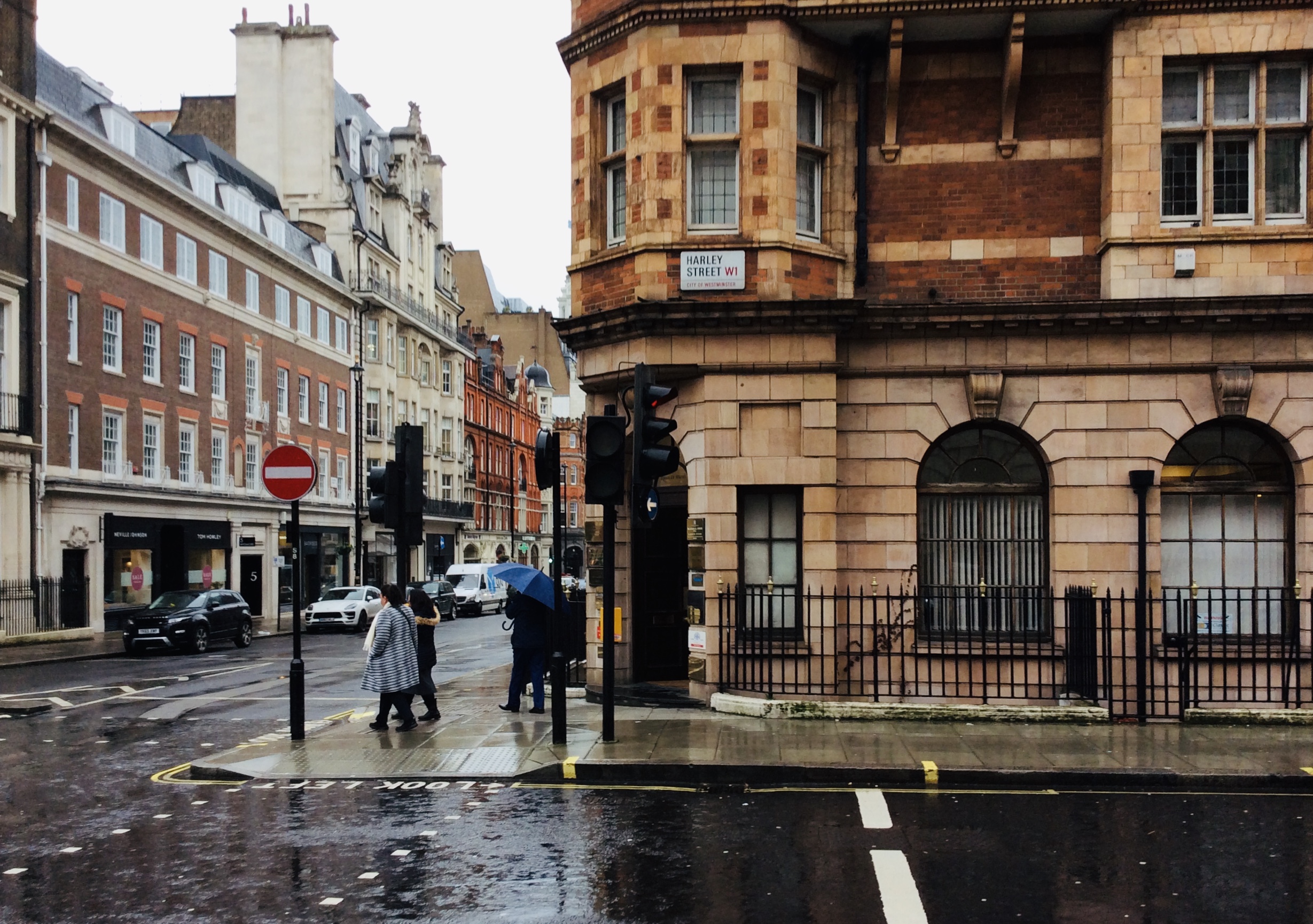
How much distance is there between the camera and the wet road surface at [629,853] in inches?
280

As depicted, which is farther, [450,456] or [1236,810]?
[450,456]

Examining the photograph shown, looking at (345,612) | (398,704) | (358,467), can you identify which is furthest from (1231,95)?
(358,467)

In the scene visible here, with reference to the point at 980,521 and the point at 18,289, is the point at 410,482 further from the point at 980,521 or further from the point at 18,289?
the point at 18,289

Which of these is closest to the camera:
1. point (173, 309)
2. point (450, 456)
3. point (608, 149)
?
point (608, 149)

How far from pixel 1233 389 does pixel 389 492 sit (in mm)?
10059

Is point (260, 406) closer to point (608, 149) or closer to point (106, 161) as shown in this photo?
point (106, 161)

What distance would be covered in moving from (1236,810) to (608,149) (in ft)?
35.6

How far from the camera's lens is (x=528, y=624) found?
14523 mm

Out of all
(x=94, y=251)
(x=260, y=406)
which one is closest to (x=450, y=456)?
(x=260, y=406)

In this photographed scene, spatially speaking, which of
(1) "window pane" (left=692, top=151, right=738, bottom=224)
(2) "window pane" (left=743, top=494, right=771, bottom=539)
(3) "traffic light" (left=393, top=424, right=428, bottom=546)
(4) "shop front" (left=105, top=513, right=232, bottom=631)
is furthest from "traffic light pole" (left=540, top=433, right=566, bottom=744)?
(4) "shop front" (left=105, top=513, right=232, bottom=631)

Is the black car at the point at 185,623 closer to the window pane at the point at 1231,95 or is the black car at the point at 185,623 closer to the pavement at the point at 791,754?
the pavement at the point at 791,754

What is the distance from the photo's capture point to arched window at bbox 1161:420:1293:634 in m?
14.7

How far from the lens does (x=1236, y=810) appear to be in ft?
31.6

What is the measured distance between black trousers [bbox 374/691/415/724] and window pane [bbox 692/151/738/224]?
6764 mm
